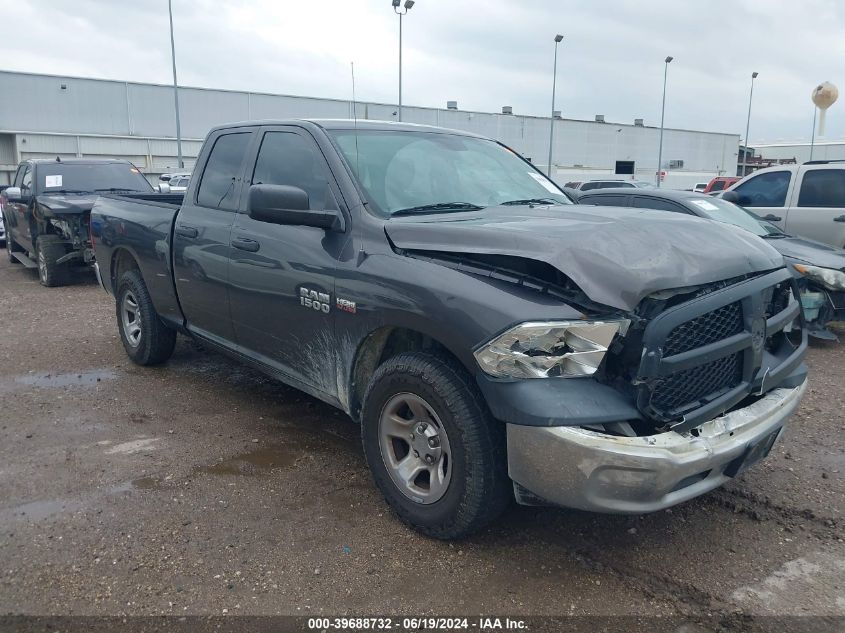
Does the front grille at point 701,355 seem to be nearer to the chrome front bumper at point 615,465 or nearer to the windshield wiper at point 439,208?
the chrome front bumper at point 615,465

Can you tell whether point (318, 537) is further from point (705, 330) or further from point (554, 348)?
point (705, 330)

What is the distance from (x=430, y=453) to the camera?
321 cm

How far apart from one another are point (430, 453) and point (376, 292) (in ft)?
2.64

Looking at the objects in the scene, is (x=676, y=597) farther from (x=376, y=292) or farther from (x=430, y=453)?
(x=376, y=292)

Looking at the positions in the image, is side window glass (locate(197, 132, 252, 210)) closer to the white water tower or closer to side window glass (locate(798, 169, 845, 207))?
side window glass (locate(798, 169, 845, 207))

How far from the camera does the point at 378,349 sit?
3.58m

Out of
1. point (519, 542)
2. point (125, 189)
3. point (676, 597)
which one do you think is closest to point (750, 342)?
point (676, 597)

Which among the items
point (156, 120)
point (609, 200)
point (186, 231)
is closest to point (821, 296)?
point (609, 200)

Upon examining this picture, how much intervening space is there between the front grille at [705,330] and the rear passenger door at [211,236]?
283 centimetres

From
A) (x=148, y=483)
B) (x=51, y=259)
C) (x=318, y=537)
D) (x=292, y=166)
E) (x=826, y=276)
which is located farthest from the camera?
(x=51, y=259)

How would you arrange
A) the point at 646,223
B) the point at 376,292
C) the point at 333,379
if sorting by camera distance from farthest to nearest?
the point at 333,379 → the point at 376,292 → the point at 646,223

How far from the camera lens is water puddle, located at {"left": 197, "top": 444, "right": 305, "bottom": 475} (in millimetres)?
4102

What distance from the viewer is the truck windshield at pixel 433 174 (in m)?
3.83

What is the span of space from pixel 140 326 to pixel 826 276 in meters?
6.53
